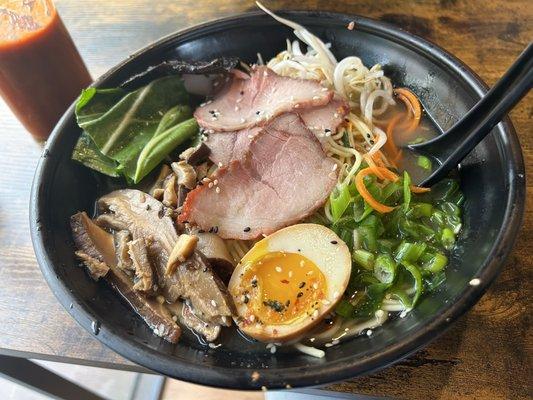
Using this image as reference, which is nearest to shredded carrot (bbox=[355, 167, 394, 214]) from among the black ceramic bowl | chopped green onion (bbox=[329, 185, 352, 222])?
chopped green onion (bbox=[329, 185, 352, 222])

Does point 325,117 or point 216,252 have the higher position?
point 325,117

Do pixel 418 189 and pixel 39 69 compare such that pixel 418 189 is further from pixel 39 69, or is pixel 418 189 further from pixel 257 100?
pixel 39 69

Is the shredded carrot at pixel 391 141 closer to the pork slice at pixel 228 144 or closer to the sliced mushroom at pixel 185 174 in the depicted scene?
the pork slice at pixel 228 144

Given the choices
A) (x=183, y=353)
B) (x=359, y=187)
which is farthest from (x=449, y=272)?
(x=183, y=353)

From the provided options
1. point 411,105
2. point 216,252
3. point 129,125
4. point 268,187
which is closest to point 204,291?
point 216,252

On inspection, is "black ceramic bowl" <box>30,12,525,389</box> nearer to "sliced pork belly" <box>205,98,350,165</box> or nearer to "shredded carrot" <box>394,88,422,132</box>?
"shredded carrot" <box>394,88,422,132</box>

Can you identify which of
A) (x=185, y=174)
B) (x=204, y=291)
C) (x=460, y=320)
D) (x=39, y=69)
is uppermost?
(x=39, y=69)
